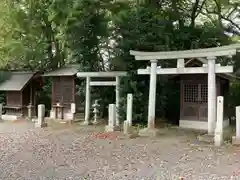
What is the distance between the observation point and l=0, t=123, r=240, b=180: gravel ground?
710 centimetres

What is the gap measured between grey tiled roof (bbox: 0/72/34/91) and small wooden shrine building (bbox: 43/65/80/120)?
153cm

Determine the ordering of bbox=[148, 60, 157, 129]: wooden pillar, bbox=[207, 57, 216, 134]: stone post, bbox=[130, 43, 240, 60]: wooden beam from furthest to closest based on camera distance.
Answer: bbox=[148, 60, 157, 129]: wooden pillar → bbox=[207, 57, 216, 134]: stone post → bbox=[130, 43, 240, 60]: wooden beam

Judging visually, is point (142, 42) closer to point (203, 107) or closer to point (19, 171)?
point (203, 107)

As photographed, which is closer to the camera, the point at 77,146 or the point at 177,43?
the point at 77,146

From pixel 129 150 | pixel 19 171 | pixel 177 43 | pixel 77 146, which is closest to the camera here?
pixel 19 171

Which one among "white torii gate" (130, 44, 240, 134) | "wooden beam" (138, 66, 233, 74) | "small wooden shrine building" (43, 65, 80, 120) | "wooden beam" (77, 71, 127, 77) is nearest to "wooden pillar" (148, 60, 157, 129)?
"white torii gate" (130, 44, 240, 134)

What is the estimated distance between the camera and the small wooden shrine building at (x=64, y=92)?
1855cm

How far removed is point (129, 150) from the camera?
9883mm

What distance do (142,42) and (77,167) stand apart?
28.4 feet

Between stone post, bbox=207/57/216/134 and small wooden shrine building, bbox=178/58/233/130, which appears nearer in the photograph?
stone post, bbox=207/57/216/134

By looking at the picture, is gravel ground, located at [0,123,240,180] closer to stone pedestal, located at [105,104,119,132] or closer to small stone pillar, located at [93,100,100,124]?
stone pedestal, located at [105,104,119,132]

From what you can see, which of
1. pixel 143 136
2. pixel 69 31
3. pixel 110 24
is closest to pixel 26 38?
pixel 69 31

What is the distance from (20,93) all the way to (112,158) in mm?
12951

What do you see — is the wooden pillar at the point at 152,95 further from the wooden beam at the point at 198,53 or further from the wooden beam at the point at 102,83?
the wooden beam at the point at 102,83
